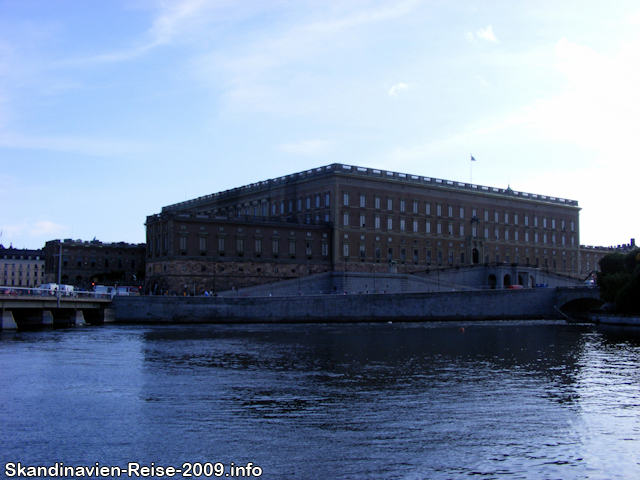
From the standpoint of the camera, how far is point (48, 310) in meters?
63.0

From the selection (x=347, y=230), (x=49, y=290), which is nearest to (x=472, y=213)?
(x=347, y=230)

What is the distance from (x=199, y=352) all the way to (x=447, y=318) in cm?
4598

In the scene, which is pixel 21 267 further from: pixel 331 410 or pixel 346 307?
pixel 331 410

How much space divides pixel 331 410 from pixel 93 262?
315 ft

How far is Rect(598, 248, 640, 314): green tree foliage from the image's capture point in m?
67.2

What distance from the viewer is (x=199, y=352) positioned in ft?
126

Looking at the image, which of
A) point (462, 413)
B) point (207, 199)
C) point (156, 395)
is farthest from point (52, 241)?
point (462, 413)

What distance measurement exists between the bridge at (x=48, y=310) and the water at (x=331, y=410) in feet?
58.3

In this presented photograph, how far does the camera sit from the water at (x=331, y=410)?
15.5 m

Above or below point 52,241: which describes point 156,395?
below

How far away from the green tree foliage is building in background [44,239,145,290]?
213ft

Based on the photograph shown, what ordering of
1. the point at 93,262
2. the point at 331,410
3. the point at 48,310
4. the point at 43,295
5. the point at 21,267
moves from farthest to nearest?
the point at 21,267
the point at 93,262
the point at 43,295
the point at 48,310
the point at 331,410

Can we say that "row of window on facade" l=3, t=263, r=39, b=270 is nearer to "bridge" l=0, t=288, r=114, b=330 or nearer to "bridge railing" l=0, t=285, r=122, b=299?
"bridge railing" l=0, t=285, r=122, b=299

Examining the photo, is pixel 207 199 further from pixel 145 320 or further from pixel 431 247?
pixel 145 320
